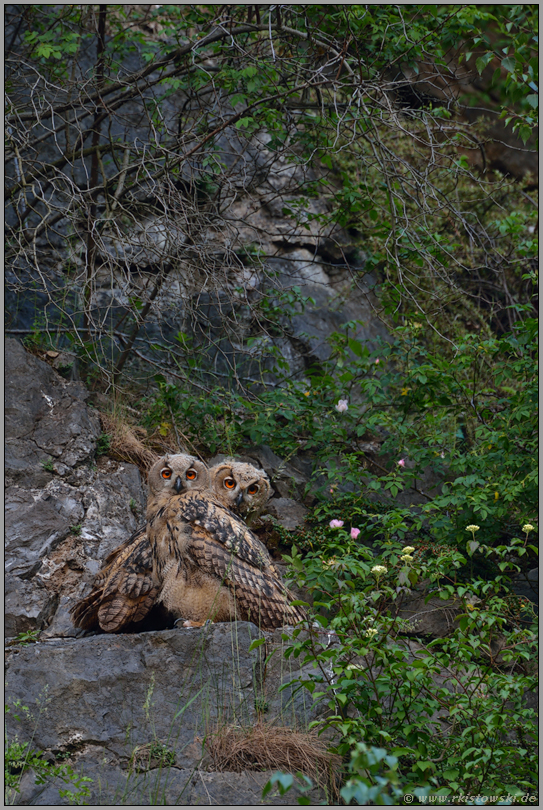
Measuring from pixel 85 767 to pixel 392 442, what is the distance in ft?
10.8

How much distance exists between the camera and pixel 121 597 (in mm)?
3578

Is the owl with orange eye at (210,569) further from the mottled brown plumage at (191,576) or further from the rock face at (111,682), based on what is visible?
the rock face at (111,682)

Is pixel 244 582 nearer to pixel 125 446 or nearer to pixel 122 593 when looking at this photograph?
pixel 122 593

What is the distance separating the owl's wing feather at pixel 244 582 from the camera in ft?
11.4

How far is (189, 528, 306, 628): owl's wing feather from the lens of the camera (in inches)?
137

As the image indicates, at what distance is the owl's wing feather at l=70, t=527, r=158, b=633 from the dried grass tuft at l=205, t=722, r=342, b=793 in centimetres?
84

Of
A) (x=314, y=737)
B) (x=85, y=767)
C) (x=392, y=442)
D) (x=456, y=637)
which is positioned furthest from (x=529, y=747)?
(x=392, y=442)

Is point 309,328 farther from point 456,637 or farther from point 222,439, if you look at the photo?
point 456,637

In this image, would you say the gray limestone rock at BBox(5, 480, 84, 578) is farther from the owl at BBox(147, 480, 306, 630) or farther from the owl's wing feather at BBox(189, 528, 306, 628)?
the owl's wing feather at BBox(189, 528, 306, 628)

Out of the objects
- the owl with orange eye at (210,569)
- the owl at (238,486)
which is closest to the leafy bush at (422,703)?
the owl with orange eye at (210,569)

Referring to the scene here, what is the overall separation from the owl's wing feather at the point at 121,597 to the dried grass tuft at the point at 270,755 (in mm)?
845

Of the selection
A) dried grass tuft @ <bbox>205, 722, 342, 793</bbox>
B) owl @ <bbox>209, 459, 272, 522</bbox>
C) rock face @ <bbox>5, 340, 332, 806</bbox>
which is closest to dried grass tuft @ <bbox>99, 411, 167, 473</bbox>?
rock face @ <bbox>5, 340, 332, 806</bbox>

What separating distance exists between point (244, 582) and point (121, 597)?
650 millimetres

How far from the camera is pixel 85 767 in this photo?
2855 mm
